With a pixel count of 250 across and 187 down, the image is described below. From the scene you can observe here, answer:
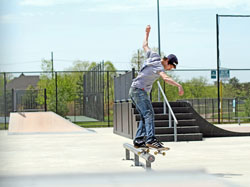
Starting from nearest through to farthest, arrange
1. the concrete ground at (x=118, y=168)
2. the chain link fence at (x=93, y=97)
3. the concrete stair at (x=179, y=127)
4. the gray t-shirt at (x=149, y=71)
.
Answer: the concrete ground at (x=118, y=168), the gray t-shirt at (x=149, y=71), the concrete stair at (x=179, y=127), the chain link fence at (x=93, y=97)

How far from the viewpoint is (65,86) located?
35406 mm

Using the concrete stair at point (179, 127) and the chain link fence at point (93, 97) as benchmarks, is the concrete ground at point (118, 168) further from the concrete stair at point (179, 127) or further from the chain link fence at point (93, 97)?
the chain link fence at point (93, 97)

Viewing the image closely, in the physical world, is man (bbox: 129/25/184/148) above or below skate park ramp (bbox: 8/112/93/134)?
above

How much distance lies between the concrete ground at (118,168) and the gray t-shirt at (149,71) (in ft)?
3.84

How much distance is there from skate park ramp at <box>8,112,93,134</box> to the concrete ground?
6697mm

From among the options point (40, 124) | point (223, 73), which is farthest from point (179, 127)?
point (223, 73)

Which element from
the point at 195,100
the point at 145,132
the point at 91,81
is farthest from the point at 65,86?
the point at 145,132

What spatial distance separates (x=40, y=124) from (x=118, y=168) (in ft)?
39.5

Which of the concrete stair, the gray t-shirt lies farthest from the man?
the concrete stair

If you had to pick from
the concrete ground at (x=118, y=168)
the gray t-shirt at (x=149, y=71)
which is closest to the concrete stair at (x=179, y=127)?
the concrete ground at (x=118, y=168)

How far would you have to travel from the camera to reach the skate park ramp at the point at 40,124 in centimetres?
1817

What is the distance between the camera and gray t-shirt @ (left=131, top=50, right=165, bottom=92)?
6301mm

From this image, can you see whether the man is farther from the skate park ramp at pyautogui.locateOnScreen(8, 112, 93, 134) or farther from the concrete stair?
the skate park ramp at pyautogui.locateOnScreen(8, 112, 93, 134)

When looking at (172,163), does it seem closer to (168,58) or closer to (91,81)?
(168,58)
